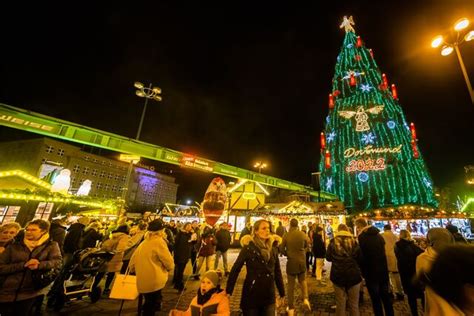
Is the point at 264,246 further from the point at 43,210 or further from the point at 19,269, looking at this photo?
the point at 43,210

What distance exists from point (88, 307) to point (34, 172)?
57.0m

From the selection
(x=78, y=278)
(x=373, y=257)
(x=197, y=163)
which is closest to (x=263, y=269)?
(x=373, y=257)

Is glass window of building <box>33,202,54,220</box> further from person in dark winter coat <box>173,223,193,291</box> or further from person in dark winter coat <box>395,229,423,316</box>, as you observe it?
person in dark winter coat <box>395,229,423,316</box>

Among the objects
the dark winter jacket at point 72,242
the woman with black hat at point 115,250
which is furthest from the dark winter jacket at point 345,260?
the dark winter jacket at point 72,242

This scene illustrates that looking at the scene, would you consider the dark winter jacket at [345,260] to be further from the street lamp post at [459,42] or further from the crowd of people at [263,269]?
the street lamp post at [459,42]

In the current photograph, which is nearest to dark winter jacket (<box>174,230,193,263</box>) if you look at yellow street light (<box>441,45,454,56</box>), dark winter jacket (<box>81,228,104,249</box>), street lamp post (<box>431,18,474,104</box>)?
dark winter jacket (<box>81,228,104,249</box>)

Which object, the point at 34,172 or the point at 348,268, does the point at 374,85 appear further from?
the point at 34,172

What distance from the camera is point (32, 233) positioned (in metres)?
3.37

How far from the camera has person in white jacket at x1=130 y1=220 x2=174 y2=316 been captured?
3.88 metres

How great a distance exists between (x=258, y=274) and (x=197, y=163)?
7990 mm

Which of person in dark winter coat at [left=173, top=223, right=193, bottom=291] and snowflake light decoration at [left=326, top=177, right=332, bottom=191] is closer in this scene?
person in dark winter coat at [left=173, top=223, right=193, bottom=291]

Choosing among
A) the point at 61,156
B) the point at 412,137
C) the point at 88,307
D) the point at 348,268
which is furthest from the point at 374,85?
the point at 61,156

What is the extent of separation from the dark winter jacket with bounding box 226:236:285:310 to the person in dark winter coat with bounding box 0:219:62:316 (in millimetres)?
2756

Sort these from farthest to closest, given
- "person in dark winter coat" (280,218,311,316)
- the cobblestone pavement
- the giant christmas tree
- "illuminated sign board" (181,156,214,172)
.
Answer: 1. the giant christmas tree
2. "illuminated sign board" (181,156,214,172)
3. "person in dark winter coat" (280,218,311,316)
4. the cobblestone pavement
